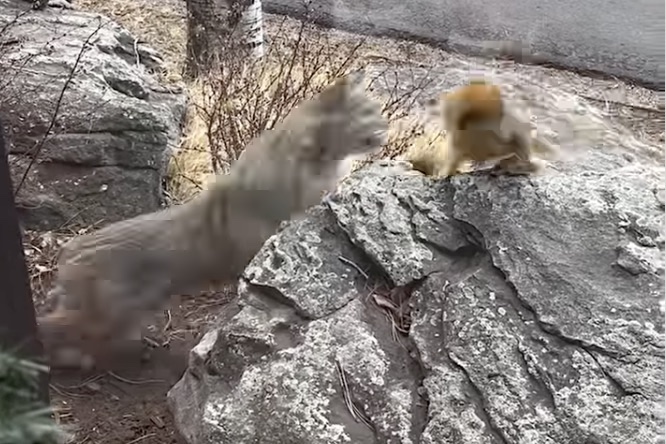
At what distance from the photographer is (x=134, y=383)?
274 cm

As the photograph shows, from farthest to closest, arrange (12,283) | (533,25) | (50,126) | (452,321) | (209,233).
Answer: (533,25) < (50,126) < (209,233) < (452,321) < (12,283)

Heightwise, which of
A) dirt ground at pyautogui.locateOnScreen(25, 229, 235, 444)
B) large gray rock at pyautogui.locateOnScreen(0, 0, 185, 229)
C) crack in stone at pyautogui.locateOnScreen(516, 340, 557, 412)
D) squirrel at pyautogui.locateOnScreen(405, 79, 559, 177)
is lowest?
dirt ground at pyautogui.locateOnScreen(25, 229, 235, 444)

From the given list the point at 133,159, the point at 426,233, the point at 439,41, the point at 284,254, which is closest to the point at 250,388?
the point at 284,254

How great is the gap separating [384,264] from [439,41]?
3.44 metres

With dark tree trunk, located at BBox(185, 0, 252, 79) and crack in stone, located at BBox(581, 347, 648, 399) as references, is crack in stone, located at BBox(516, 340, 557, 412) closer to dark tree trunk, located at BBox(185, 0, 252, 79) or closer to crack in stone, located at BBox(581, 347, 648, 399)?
crack in stone, located at BBox(581, 347, 648, 399)

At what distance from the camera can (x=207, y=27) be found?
179 inches

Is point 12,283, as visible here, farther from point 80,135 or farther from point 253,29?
point 253,29

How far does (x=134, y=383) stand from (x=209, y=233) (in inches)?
18.3

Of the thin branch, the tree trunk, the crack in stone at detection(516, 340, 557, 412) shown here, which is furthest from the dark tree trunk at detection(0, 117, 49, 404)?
the tree trunk

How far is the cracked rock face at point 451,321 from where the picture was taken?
6.09 ft

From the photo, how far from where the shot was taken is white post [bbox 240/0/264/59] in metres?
4.57

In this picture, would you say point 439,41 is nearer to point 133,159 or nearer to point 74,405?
point 133,159

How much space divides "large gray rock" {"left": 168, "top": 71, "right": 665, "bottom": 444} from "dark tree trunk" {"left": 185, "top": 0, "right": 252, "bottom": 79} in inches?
94.2

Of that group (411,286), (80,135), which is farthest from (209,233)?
(80,135)
